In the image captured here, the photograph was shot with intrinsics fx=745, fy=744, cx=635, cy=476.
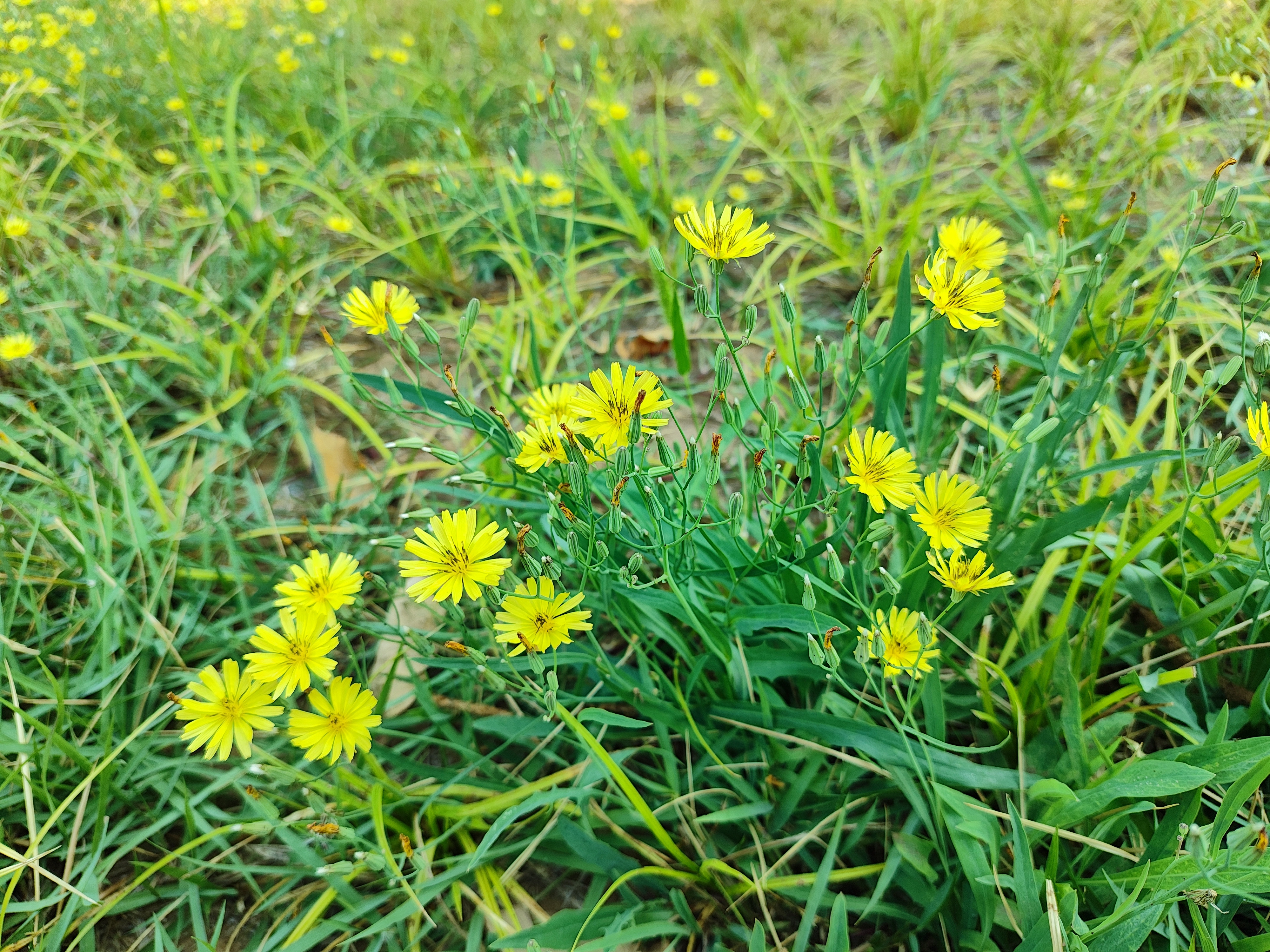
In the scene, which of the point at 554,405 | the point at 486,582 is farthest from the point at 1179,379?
the point at 486,582

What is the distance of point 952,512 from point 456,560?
2.19 ft

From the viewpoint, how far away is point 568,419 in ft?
3.56

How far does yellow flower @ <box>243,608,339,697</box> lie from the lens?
948 mm

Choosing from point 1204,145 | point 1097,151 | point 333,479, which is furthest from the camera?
point 1204,145

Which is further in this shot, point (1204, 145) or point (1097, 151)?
point (1204, 145)

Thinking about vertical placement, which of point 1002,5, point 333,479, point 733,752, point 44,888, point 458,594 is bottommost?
point 44,888

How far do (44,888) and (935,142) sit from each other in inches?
114

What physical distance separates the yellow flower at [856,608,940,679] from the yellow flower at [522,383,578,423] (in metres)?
0.50

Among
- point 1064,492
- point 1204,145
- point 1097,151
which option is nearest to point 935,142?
point 1097,151

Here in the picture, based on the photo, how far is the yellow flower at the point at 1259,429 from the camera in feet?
3.17

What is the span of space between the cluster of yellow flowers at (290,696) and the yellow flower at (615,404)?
0.39 meters

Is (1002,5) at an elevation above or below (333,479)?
above

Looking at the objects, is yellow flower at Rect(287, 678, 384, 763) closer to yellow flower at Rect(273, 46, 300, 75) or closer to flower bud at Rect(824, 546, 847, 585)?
flower bud at Rect(824, 546, 847, 585)

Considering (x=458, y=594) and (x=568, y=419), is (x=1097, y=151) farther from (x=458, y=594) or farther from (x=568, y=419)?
(x=458, y=594)
